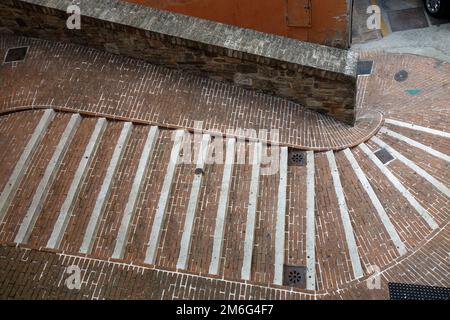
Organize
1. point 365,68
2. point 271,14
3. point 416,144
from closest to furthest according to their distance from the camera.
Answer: point 416,144 < point 271,14 < point 365,68

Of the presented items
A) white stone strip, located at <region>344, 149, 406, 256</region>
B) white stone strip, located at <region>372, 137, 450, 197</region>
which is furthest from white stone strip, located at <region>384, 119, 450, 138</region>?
white stone strip, located at <region>344, 149, 406, 256</region>

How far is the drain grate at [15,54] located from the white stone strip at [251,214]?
16.1ft

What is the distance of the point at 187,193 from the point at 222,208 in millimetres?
614

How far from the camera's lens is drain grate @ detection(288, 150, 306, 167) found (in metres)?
8.07

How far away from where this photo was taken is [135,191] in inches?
285

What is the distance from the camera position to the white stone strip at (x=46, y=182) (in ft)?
22.0

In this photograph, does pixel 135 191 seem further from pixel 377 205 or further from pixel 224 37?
pixel 377 205

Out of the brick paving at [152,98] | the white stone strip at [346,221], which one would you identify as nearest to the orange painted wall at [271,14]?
the brick paving at [152,98]

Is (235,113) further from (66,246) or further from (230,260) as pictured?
(66,246)

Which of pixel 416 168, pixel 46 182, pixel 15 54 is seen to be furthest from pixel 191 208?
pixel 15 54

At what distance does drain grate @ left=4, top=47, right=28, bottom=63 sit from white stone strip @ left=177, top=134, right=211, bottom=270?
406 centimetres

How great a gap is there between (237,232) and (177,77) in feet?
10.9

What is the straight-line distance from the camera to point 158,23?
8.24 metres

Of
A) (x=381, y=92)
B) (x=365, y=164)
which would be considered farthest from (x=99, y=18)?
(x=381, y=92)
